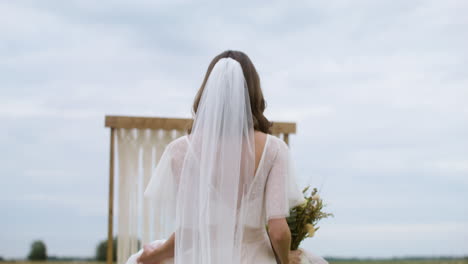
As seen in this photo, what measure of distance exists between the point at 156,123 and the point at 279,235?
2.79 meters

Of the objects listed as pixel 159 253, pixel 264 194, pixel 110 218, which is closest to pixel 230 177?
pixel 264 194

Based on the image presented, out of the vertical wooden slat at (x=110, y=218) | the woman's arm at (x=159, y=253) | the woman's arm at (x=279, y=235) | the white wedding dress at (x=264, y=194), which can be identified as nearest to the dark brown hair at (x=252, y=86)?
the white wedding dress at (x=264, y=194)

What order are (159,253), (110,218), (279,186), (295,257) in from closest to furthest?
(279,186) → (159,253) → (295,257) → (110,218)

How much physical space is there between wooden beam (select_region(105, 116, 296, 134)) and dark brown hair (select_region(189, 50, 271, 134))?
239cm

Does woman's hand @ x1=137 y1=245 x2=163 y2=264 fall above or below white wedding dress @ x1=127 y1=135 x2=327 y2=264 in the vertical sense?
below

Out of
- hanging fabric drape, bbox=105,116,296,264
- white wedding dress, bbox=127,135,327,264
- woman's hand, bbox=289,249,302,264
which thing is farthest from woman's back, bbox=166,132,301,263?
hanging fabric drape, bbox=105,116,296,264

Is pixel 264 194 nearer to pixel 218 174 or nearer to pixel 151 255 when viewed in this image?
pixel 218 174

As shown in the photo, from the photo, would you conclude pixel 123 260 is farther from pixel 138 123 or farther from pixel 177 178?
pixel 177 178

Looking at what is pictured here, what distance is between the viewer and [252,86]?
2975mm

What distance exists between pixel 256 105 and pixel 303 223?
0.83 m

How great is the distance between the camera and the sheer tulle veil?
2.90 meters

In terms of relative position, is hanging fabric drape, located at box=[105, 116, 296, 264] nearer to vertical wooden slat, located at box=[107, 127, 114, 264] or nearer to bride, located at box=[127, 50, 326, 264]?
vertical wooden slat, located at box=[107, 127, 114, 264]

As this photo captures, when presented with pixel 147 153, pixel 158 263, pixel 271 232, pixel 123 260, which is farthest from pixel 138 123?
→ pixel 271 232

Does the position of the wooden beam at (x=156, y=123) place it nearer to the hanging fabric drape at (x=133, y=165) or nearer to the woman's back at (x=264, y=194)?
the hanging fabric drape at (x=133, y=165)
